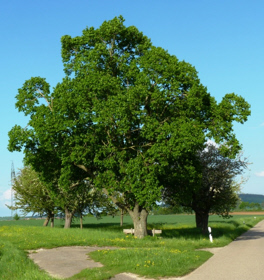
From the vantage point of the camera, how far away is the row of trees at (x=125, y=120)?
2748cm

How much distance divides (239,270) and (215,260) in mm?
3330

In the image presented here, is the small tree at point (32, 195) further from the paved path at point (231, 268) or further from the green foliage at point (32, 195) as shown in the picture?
the paved path at point (231, 268)

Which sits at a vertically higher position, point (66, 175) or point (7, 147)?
point (7, 147)

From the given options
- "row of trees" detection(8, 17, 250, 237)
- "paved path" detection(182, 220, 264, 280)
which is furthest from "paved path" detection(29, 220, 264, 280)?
"row of trees" detection(8, 17, 250, 237)

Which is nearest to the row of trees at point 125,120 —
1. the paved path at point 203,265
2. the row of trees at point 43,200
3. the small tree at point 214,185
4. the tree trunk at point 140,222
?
the tree trunk at point 140,222

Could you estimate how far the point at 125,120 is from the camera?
89.5ft

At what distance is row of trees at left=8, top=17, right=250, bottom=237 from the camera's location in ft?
90.2

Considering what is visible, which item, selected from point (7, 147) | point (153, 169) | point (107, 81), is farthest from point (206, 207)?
point (7, 147)

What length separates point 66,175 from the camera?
1187 inches

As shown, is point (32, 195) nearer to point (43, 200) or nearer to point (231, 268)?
point (43, 200)

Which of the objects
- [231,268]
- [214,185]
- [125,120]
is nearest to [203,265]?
[231,268]

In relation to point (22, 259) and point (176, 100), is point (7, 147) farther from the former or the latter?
point (22, 259)

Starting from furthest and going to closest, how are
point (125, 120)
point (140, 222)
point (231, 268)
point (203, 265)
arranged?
point (140, 222), point (125, 120), point (203, 265), point (231, 268)

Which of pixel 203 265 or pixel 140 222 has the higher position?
pixel 140 222
